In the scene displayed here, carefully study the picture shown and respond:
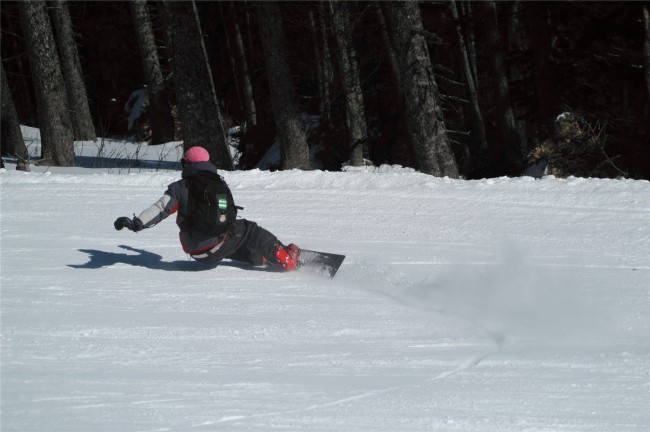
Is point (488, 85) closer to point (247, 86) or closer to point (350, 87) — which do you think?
point (247, 86)

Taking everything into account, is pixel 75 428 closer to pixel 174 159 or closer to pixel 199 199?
pixel 199 199

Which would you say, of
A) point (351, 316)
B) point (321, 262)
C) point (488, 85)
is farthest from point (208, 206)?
point (488, 85)

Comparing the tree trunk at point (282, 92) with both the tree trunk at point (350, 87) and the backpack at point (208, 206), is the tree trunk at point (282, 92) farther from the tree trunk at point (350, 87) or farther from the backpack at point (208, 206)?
the backpack at point (208, 206)

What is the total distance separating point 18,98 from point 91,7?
801cm

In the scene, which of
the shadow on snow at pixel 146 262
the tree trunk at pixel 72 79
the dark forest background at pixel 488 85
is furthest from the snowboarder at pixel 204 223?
the tree trunk at pixel 72 79

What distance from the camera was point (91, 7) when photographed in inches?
1422

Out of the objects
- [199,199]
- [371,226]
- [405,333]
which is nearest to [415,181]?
[371,226]

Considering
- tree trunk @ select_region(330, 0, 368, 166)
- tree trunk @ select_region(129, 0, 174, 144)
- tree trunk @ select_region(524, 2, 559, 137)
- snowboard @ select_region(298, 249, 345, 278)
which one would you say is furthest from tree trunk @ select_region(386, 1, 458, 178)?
tree trunk @ select_region(129, 0, 174, 144)

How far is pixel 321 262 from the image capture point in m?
7.67

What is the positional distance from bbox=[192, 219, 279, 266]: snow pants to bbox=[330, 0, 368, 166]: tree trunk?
34.8 ft

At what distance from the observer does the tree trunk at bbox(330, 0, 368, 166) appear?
18.9 m

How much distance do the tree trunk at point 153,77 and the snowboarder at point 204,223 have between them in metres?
15.8

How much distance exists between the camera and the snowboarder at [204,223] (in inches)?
288

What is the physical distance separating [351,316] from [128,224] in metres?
1.92
